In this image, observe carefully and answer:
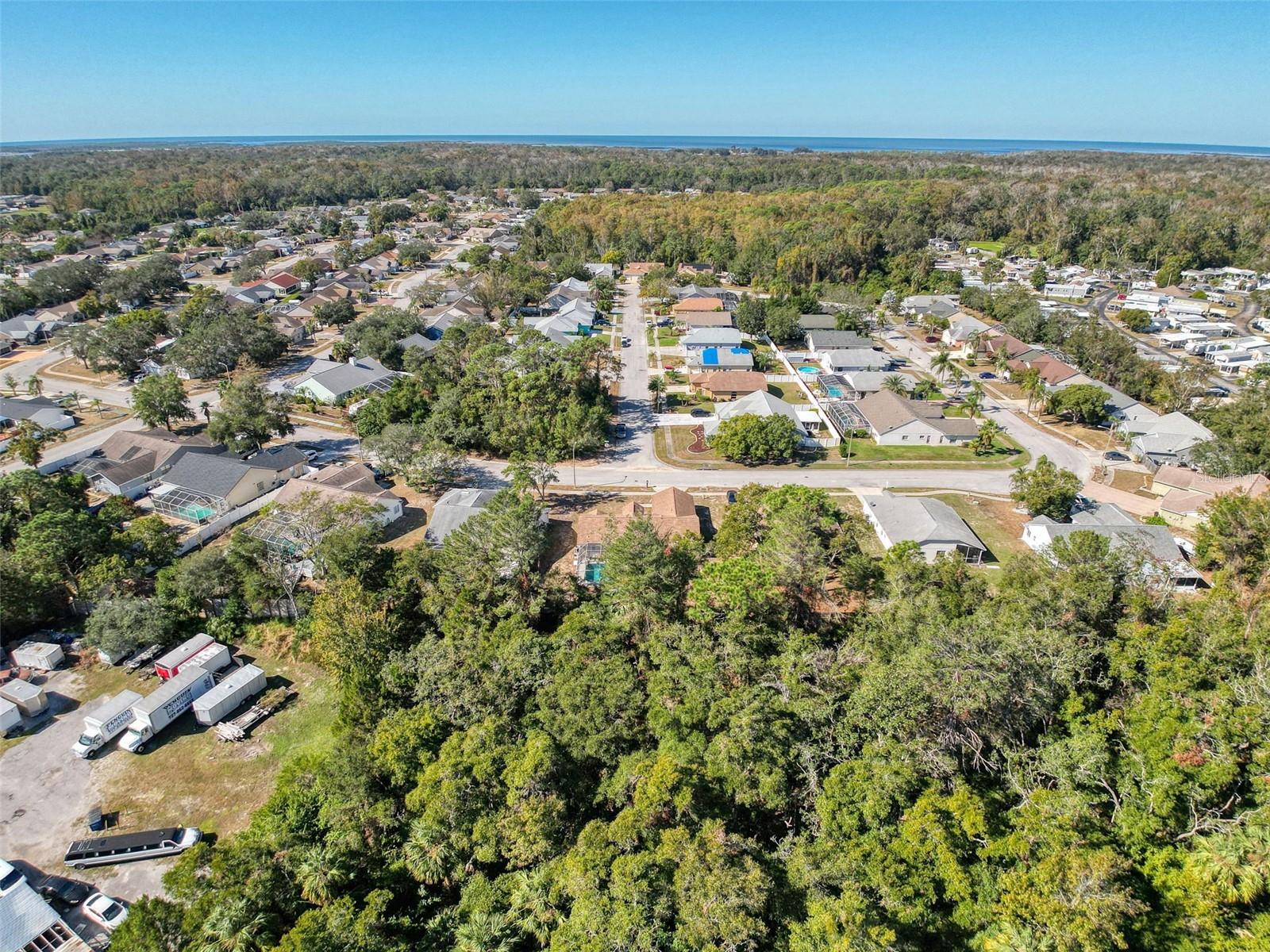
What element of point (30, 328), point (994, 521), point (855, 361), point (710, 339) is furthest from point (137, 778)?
point (30, 328)

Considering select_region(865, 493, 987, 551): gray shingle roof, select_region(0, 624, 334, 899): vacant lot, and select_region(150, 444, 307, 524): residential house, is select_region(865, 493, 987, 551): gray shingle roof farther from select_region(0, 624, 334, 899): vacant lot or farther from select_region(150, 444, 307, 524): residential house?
select_region(150, 444, 307, 524): residential house

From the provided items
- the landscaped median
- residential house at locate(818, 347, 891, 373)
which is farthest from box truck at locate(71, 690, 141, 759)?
residential house at locate(818, 347, 891, 373)

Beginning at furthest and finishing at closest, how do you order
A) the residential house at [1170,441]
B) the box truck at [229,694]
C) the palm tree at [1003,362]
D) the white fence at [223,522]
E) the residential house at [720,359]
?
the residential house at [720,359] < the palm tree at [1003,362] < the residential house at [1170,441] < the white fence at [223,522] < the box truck at [229,694]

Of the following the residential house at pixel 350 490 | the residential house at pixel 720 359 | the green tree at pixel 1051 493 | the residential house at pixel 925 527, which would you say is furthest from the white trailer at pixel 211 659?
the residential house at pixel 720 359

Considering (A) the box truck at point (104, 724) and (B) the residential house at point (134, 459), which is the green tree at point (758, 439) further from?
(B) the residential house at point (134, 459)

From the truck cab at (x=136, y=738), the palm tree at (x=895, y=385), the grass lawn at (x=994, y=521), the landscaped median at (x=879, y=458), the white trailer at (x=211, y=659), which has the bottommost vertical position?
the truck cab at (x=136, y=738)

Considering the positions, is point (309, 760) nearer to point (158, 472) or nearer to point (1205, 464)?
point (158, 472)
